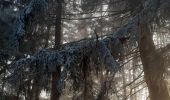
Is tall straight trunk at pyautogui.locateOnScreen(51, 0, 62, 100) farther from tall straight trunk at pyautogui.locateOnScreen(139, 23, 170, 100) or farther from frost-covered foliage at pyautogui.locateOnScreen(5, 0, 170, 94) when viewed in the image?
tall straight trunk at pyautogui.locateOnScreen(139, 23, 170, 100)

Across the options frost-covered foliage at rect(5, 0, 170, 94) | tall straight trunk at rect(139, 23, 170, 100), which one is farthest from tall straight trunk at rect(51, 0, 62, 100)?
tall straight trunk at rect(139, 23, 170, 100)

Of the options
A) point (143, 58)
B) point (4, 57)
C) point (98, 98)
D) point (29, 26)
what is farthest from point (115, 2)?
point (4, 57)

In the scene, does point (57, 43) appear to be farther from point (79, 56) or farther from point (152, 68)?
point (152, 68)

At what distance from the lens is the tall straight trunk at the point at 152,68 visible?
7434 millimetres

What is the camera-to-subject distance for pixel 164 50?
24.7 ft

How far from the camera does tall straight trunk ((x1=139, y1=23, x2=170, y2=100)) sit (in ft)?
24.4

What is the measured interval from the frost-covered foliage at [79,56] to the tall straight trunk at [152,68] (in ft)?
1.56

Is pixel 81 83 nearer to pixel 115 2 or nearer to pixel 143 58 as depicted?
pixel 143 58

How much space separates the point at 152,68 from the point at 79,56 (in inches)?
66.0

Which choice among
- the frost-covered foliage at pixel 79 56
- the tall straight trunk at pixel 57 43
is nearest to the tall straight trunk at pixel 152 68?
the frost-covered foliage at pixel 79 56

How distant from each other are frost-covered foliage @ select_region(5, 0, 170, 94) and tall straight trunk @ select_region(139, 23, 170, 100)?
48cm

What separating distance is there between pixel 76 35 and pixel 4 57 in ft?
29.2

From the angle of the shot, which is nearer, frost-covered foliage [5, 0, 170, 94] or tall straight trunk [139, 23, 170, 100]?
frost-covered foliage [5, 0, 170, 94]

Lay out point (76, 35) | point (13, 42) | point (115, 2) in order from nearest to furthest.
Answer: point (13, 42) < point (115, 2) < point (76, 35)
